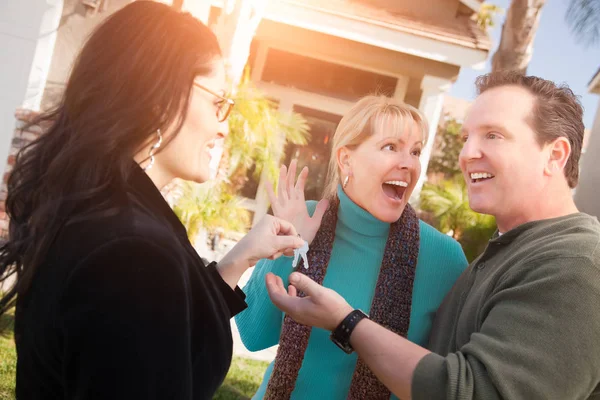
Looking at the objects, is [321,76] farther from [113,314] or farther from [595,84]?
[113,314]

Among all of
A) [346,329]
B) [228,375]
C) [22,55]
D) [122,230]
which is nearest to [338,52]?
[22,55]

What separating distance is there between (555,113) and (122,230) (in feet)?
4.92

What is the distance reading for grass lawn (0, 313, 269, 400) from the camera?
450 centimetres

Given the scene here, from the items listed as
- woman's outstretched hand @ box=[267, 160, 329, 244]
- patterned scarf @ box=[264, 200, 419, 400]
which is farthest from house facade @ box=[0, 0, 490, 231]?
patterned scarf @ box=[264, 200, 419, 400]

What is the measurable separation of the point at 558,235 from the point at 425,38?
8.47m

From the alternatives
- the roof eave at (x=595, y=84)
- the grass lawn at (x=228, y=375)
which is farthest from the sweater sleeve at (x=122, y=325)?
the roof eave at (x=595, y=84)

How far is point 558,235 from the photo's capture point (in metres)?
1.79

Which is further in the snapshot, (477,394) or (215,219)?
(215,219)

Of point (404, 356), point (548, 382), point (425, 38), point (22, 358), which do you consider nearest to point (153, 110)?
point (22, 358)

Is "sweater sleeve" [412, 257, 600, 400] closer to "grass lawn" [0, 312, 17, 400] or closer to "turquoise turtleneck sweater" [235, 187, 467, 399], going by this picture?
"turquoise turtleneck sweater" [235, 187, 467, 399]

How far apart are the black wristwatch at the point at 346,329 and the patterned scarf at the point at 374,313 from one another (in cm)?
53

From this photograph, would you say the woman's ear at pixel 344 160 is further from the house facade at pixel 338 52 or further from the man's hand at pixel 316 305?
the house facade at pixel 338 52

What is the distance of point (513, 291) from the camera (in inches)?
64.0

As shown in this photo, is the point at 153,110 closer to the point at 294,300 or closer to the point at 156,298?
the point at 156,298
